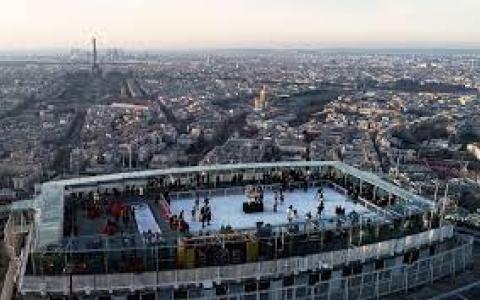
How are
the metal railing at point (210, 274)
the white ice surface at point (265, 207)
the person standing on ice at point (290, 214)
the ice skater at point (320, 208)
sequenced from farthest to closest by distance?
1. the ice skater at point (320, 208)
2. the person standing on ice at point (290, 214)
3. the white ice surface at point (265, 207)
4. the metal railing at point (210, 274)

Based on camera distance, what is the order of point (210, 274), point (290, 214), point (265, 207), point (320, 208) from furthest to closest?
point (265, 207), point (320, 208), point (290, 214), point (210, 274)

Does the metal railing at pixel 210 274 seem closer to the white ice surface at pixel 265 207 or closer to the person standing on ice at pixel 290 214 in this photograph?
the white ice surface at pixel 265 207

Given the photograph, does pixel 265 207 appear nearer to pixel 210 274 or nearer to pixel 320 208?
pixel 320 208

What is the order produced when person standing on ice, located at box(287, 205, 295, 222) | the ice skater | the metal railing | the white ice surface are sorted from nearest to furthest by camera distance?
the metal railing
the white ice surface
person standing on ice, located at box(287, 205, 295, 222)
the ice skater

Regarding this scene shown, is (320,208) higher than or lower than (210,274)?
higher

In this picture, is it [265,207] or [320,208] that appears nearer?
[320,208]

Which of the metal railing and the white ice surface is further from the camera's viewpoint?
the white ice surface

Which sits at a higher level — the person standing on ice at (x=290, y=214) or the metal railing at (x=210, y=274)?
the person standing on ice at (x=290, y=214)

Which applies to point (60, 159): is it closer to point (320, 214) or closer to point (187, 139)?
point (187, 139)

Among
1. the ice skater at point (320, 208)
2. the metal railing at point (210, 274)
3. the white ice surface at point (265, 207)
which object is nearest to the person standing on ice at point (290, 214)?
the white ice surface at point (265, 207)

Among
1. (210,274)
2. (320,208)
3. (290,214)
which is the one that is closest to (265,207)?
(290,214)

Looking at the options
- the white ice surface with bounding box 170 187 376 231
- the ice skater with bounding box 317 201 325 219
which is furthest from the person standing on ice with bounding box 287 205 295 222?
the ice skater with bounding box 317 201 325 219

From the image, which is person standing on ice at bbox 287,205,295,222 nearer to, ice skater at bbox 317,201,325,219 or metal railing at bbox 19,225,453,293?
ice skater at bbox 317,201,325,219
